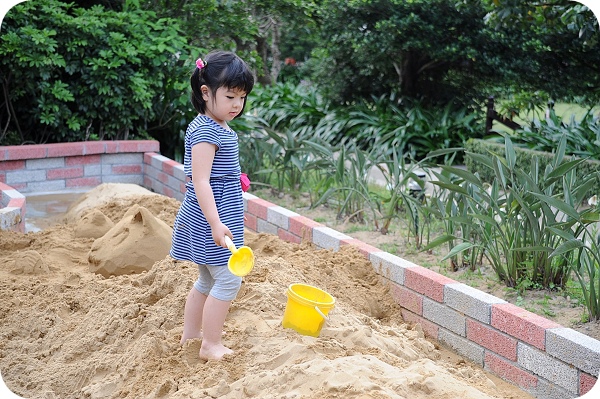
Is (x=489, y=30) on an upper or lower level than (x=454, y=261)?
upper

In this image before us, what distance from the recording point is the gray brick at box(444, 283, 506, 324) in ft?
11.7

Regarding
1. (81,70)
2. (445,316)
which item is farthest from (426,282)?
(81,70)

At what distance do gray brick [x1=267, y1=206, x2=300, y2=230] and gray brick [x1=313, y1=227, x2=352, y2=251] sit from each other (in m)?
0.38

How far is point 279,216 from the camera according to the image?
5.39 metres

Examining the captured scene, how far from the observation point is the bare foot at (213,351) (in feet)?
10.4

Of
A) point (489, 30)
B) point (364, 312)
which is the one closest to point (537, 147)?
point (489, 30)

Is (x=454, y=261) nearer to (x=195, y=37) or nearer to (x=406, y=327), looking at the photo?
(x=406, y=327)

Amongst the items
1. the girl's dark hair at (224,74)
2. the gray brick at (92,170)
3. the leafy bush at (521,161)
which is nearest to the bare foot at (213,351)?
the girl's dark hair at (224,74)

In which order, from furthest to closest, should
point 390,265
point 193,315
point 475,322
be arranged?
point 390,265 → point 475,322 → point 193,315

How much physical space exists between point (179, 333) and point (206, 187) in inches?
30.2

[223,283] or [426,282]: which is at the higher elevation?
[223,283]

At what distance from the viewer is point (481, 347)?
3633 mm

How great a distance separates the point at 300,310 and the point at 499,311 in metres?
0.95

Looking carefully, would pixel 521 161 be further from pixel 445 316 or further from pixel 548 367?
pixel 548 367
